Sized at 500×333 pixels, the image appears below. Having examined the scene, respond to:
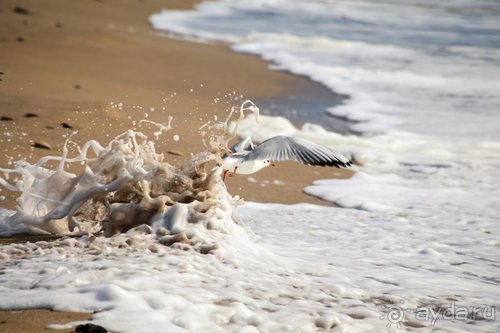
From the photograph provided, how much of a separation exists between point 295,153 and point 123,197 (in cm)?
103

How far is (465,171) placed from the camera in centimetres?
824

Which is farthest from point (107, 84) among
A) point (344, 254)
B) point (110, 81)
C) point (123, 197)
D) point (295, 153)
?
point (295, 153)

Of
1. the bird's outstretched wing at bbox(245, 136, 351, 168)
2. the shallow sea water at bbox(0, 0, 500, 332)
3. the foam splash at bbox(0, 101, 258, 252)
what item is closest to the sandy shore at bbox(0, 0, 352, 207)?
the foam splash at bbox(0, 101, 258, 252)

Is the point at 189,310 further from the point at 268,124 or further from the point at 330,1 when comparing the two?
the point at 330,1

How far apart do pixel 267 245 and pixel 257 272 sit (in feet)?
2.27

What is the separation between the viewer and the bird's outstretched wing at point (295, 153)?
4.95 metres

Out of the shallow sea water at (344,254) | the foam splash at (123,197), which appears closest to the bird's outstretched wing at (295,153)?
the foam splash at (123,197)

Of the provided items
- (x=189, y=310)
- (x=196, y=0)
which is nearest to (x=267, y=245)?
(x=189, y=310)

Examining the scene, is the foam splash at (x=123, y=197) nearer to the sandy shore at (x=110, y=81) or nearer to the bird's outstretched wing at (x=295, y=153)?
the bird's outstretched wing at (x=295, y=153)

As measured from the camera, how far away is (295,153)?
499 cm

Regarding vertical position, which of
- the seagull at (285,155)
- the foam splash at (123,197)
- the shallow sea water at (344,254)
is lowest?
the shallow sea water at (344,254)

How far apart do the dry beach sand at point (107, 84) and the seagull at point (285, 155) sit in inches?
57.3

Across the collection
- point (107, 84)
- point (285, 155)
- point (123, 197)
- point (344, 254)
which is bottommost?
point (344, 254)

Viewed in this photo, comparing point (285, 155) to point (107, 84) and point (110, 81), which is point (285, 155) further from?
point (110, 81)
